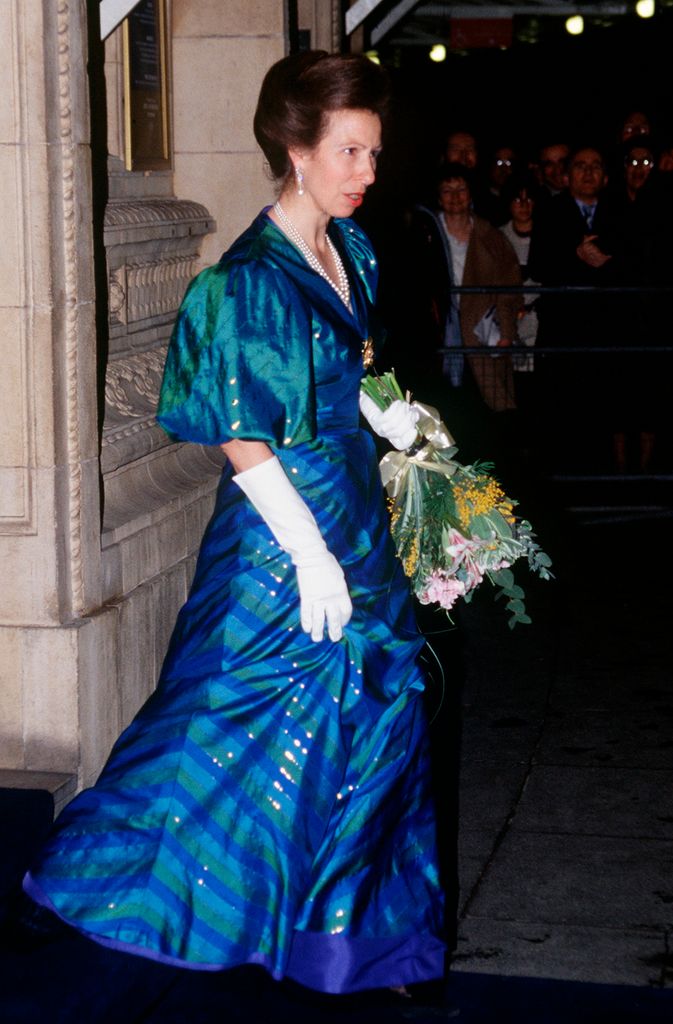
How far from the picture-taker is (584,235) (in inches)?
388

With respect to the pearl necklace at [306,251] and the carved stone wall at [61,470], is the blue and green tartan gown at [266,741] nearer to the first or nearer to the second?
the pearl necklace at [306,251]

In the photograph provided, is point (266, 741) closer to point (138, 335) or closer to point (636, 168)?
point (138, 335)

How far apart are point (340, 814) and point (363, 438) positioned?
876 mm

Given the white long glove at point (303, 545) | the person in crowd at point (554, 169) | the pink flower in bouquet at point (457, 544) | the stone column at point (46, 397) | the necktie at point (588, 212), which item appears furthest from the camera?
the person in crowd at point (554, 169)

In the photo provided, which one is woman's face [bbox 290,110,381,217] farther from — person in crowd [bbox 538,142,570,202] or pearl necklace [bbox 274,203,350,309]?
person in crowd [bbox 538,142,570,202]

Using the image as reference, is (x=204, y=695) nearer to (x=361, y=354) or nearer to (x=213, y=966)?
(x=213, y=966)

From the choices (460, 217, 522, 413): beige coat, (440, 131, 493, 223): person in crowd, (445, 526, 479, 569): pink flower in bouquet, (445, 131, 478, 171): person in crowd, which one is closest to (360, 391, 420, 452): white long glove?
(445, 526, 479, 569): pink flower in bouquet

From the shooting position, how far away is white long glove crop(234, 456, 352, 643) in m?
3.68

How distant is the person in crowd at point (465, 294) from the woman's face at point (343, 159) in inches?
222

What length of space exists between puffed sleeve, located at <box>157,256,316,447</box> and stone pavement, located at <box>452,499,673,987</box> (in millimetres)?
1463

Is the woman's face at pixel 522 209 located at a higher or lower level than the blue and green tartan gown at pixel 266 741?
higher

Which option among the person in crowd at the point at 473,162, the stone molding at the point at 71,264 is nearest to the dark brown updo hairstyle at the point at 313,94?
the stone molding at the point at 71,264

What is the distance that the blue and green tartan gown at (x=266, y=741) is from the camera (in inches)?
146

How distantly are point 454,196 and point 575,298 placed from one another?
2.92 ft
